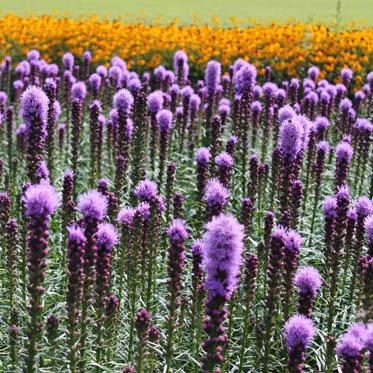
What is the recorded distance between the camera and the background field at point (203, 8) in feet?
91.2

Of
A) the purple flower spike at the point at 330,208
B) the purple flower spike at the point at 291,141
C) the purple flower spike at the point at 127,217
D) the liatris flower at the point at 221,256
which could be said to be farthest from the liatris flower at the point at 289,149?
the liatris flower at the point at 221,256

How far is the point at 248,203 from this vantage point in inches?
204

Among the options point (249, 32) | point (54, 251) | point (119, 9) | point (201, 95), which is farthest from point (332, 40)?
point (119, 9)

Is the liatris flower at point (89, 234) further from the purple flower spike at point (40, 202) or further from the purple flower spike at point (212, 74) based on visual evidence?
the purple flower spike at point (212, 74)

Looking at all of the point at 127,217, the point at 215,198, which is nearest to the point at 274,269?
the point at 215,198

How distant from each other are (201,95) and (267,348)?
268 inches

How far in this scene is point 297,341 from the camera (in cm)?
360

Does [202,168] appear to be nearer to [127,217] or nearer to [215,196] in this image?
[127,217]

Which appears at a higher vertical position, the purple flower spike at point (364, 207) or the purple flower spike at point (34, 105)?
the purple flower spike at point (34, 105)

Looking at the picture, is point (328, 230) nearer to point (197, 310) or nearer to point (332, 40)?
point (197, 310)

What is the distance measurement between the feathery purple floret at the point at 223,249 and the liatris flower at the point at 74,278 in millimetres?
687

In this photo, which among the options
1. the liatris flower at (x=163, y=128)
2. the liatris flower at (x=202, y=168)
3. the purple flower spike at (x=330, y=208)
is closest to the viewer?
the purple flower spike at (x=330, y=208)

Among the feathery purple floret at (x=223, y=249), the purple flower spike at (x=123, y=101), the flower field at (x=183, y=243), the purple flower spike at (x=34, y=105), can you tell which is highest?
the purple flower spike at (x=34, y=105)

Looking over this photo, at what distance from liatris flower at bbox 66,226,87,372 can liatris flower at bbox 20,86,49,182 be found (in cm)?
160
